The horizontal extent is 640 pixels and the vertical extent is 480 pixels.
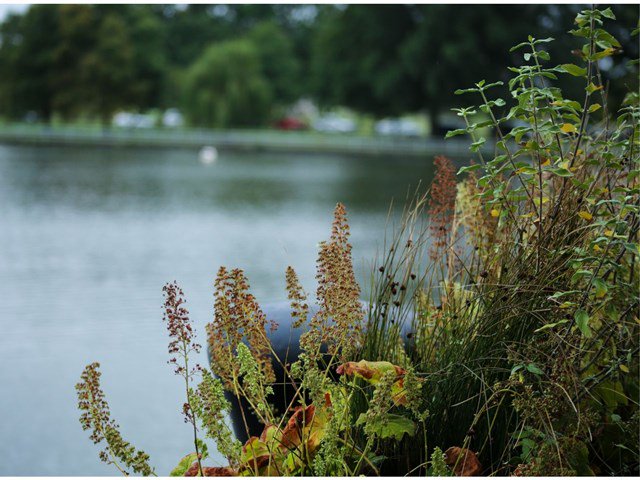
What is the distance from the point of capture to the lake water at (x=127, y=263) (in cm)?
469

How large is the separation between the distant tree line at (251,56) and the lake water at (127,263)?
30.6 ft

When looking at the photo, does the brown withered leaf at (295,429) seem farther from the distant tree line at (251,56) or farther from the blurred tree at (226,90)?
the blurred tree at (226,90)

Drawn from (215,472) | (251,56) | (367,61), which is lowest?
(215,472)

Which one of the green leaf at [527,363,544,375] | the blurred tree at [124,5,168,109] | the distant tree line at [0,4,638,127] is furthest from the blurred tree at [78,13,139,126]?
the green leaf at [527,363,544,375]

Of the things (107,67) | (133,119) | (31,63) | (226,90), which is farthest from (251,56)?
(133,119)

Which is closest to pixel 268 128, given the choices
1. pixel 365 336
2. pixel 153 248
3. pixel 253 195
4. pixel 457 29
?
pixel 457 29

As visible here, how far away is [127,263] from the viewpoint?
9.45 meters

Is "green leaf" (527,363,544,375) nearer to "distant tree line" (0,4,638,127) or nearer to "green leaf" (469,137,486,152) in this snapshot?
"green leaf" (469,137,486,152)

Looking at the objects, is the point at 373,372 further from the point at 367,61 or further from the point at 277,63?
the point at 277,63

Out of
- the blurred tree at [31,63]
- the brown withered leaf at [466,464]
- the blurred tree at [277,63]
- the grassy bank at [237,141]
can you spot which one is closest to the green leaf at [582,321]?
the brown withered leaf at [466,464]

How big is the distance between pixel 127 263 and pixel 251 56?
84.6 feet

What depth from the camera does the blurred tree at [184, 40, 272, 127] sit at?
110ft

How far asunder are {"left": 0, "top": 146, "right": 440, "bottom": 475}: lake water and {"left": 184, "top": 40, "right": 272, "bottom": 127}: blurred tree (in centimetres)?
1076

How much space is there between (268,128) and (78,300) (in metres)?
29.3
